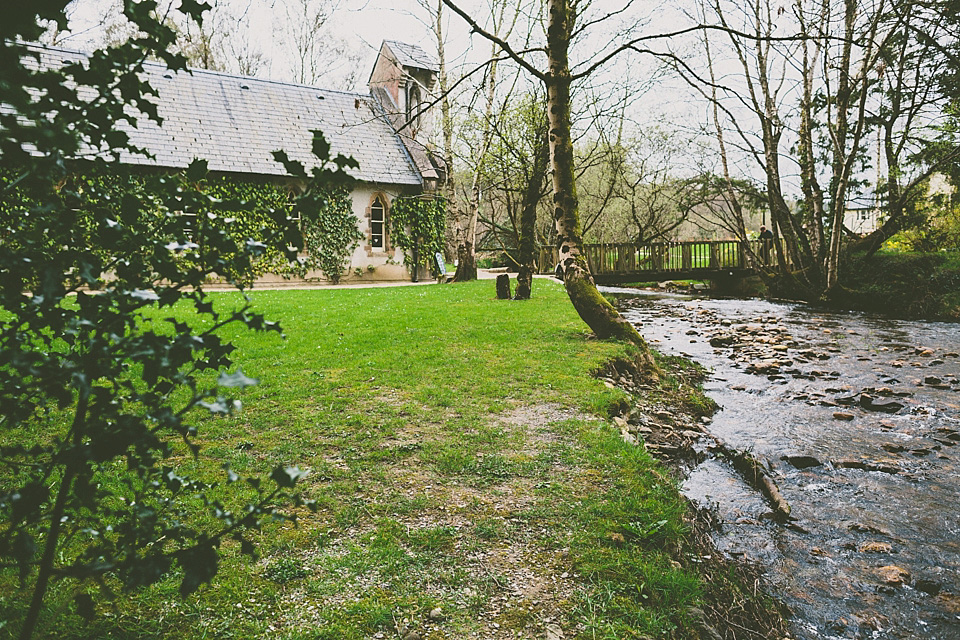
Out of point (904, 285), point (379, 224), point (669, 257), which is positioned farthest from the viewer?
point (669, 257)

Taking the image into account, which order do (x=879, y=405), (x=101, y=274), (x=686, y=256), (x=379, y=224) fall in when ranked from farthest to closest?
(x=379, y=224), (x=686, y=256), (x=879, y=405), (x=101, y=274)

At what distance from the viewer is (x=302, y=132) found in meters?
25.4

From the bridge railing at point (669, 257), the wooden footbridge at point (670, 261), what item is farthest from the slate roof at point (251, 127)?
the wooden footbridge at point (670, 261)

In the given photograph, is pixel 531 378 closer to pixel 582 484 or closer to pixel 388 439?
pixel 388 439

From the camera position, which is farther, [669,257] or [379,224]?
[669,257]

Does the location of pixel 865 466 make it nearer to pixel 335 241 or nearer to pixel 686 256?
pixel 686 256

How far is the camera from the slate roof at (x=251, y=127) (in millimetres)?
22156

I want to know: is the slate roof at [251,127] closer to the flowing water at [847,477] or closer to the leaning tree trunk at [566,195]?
the leaning tree trunk at [566,195]

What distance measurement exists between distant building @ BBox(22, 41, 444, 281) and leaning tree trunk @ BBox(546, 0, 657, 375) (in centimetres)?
1220

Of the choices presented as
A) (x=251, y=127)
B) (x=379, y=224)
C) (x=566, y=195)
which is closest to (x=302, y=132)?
(x=251, y=127)

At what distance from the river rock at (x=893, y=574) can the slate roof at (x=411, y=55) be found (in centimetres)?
2788

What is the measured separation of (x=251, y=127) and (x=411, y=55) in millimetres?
9012

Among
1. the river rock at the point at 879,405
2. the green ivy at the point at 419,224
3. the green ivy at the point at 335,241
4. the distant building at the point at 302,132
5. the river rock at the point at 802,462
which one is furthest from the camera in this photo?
the green ivy at the point at 419,224

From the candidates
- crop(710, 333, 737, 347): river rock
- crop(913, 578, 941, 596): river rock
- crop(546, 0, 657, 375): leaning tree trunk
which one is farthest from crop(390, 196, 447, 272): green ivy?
crop(913, 578, 941, 596): river rock
